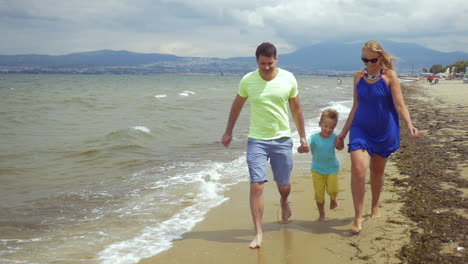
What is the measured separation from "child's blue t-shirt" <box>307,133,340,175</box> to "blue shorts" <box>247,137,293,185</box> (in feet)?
1.33

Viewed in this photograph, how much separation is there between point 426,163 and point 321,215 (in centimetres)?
307

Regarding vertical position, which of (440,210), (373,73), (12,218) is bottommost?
(12,218)

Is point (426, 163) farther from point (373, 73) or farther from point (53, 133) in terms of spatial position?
point (53, 133)

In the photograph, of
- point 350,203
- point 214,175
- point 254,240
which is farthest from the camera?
point 214,175

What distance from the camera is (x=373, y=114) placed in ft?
13.1

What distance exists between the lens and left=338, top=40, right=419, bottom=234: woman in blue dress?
13.0ft

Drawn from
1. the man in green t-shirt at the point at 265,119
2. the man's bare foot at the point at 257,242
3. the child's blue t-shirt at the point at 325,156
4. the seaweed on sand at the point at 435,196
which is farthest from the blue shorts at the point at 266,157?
the seaweed on sand at the point at 435,196

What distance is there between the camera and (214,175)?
7441mm

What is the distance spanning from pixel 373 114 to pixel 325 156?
695 millimetres

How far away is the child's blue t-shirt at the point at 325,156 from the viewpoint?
440cm

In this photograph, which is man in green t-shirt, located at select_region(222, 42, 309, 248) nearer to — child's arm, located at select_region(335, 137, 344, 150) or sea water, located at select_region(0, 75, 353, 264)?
child's arm, located at select_region(335, 137, 344, 150)

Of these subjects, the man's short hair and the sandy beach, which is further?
the man's short hair

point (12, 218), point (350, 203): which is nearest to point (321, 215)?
point (350, 203)

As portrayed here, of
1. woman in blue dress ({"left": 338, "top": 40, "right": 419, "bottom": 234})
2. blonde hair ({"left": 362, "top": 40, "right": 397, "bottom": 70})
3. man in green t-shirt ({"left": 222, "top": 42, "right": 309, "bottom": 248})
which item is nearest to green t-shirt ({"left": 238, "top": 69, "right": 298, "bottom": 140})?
man in green t-shirt ({"left": 222, "top": 42, "right": 309, "bottom": 248})
